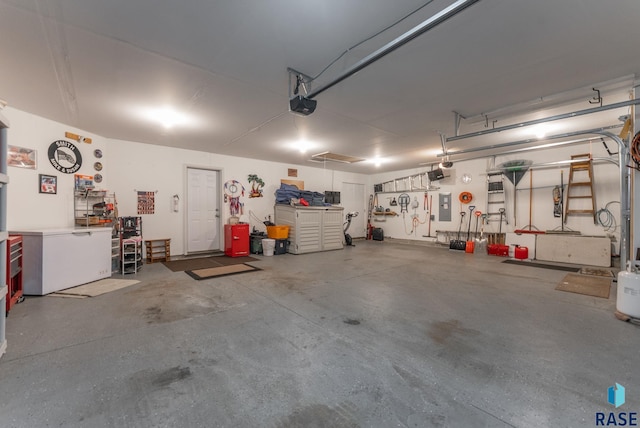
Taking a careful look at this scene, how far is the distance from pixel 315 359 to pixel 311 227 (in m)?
5.31

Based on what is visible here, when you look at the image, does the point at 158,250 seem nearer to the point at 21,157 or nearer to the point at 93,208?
the point at 93,208

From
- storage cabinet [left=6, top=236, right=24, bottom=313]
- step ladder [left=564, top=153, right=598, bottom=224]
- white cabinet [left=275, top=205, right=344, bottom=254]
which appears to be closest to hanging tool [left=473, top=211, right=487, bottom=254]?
step ladder [left=564, top=153, right=598, bottom=224]

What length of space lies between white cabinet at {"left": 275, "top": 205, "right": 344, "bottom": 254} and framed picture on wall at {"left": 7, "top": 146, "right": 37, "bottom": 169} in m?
4.87

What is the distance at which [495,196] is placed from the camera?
7125 millimetres

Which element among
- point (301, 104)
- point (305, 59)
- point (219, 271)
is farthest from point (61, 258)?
point (305, 59)

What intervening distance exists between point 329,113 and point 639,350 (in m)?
4.08

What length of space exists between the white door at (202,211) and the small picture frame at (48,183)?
239 centimetres

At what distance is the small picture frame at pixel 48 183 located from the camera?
4.12 metres

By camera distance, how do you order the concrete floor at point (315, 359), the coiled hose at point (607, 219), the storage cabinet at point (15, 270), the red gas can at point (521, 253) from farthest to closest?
the red gas can at point (521, 253), the coiled hose at point (607, 219), the storage cabinet at point (15, 270), the concrete floor at point (315, 359)

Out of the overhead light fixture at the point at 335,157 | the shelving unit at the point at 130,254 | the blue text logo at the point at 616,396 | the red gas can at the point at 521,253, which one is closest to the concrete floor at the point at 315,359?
the blue text logo at the point at 616,396

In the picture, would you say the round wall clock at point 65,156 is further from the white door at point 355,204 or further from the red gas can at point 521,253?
the red gas can at point 521,253

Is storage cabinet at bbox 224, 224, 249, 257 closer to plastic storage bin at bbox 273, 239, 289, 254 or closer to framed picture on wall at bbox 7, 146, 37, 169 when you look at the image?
plastic storage bin at bbox 273, 239, 289, 254

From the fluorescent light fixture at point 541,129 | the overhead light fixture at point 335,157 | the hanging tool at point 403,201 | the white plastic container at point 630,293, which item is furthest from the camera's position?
the hanging tool at point 403,201

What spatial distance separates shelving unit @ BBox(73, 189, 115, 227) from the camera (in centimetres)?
468
